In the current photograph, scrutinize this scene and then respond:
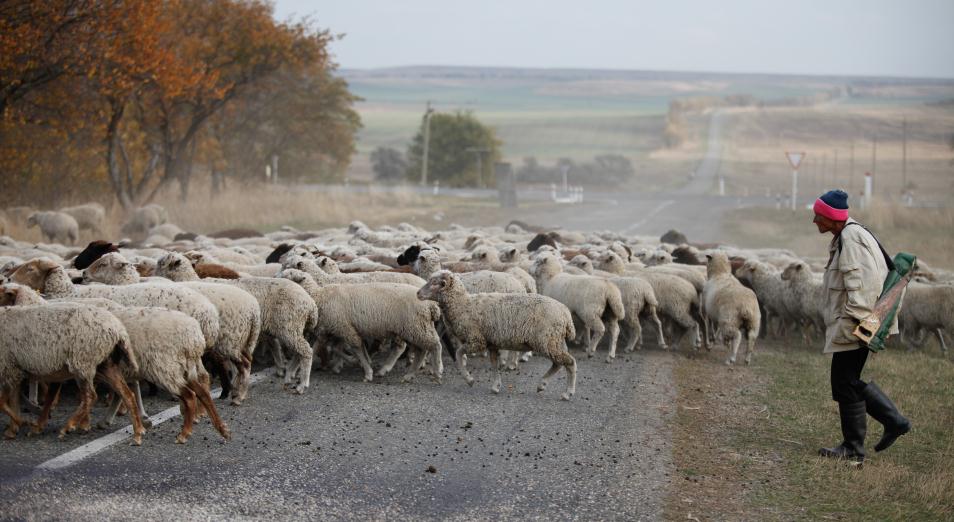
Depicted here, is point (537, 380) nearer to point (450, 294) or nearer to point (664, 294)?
point (450, 294)

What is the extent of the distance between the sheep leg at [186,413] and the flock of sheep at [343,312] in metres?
0.01

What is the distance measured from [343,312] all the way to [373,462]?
3.46 meters

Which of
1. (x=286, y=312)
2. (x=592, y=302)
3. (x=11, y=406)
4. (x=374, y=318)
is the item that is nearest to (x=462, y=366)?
(x=374, y=318)

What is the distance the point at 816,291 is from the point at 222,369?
841cm

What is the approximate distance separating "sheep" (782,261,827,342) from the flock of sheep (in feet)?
0.07

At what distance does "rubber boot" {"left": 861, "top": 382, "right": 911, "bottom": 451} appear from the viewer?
26.8 feet

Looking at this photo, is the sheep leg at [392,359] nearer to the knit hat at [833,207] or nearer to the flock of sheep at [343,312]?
the flock of sheep at [343,312]

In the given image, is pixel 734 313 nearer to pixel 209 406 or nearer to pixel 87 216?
pixel 209 406

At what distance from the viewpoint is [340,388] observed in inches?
405

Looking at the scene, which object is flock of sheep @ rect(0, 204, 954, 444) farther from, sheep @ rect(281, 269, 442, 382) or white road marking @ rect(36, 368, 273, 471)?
white road marking @ rect(36, 368, 273, 471)

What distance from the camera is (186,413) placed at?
26.1ft

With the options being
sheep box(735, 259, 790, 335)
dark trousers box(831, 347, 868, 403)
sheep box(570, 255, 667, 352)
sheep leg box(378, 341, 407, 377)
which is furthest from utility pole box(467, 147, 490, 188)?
dark trousers box(831, 347, 868, 403)

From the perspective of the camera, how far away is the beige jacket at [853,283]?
319 inches

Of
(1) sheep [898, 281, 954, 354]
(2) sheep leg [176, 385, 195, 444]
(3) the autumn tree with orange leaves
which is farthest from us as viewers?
(3) the autumn tree with orange leaves
